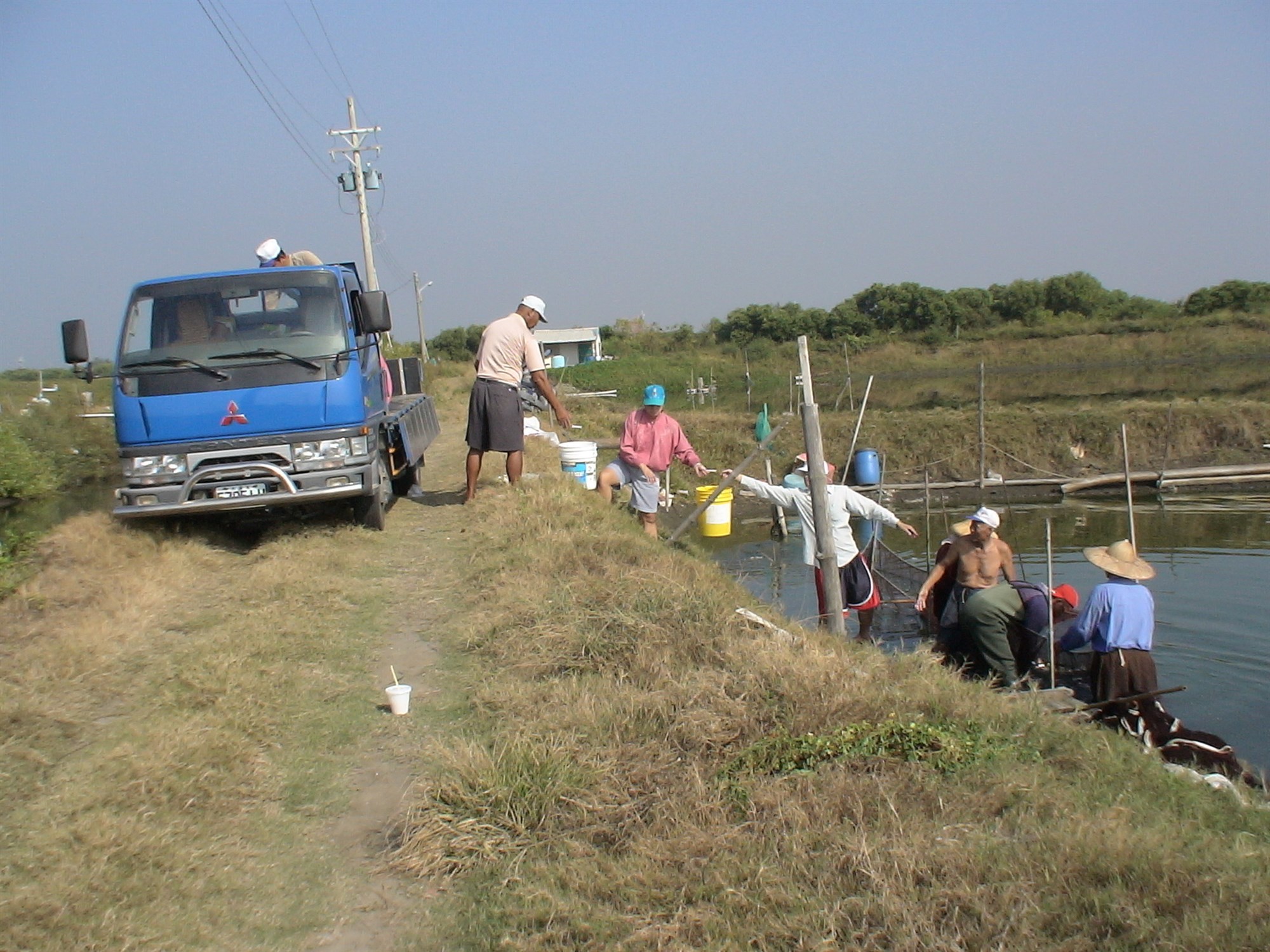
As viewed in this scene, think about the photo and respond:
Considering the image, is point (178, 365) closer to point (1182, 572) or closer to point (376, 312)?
point (376, 312)

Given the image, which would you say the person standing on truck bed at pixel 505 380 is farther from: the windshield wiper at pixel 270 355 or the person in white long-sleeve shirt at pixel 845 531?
the person in white long-sleeve shirt at pixel 845 531

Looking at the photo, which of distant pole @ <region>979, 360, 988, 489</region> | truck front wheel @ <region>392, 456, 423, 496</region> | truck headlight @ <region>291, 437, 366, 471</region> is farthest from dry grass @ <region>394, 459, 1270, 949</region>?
distant pole @ <region>979, 360, 988, 489</region>

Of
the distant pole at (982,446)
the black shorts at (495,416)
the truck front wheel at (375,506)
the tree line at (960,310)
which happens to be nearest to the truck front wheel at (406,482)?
the truck front wheel at (375,506)

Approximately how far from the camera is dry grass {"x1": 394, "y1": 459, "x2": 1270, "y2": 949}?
9.61ft

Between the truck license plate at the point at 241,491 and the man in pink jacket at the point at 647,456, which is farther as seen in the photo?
the man in pink jacket at the point at 647,456

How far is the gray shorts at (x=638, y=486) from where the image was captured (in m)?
9.62

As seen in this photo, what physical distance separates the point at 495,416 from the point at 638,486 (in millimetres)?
1530

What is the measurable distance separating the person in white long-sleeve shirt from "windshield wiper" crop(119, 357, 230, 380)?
4284mm

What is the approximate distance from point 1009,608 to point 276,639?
586cm

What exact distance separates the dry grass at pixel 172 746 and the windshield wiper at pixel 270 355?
5.15ft

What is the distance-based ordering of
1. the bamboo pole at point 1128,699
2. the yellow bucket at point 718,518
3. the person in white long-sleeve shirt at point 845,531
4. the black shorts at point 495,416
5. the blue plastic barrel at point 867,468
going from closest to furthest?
1. the bamboo pole at point 1128,699
2. the person in white long-sleeve shirt at point 845,531
3. the black shorts at point 495,416
4. the yellow bucket at point 718,518
5. the blue plastic barrel at point 867,468

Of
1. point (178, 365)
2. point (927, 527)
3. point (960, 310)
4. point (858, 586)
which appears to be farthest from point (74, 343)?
point (960, 310)

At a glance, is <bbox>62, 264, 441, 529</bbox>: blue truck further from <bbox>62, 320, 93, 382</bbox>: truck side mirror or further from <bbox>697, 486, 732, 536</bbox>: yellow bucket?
<bbox>697, 486, 732, 536</bbox>: yellow bucket

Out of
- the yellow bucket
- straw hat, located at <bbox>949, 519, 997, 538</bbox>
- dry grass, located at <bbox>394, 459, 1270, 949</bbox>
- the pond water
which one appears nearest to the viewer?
dry grass, located at <bbox>394, 459, 1270, 949</bbox>
